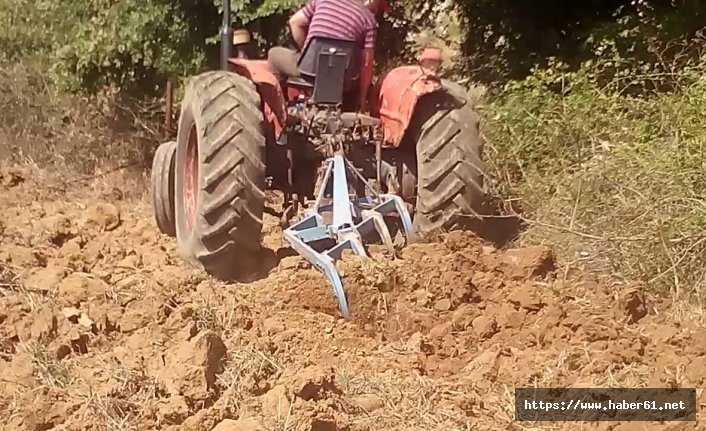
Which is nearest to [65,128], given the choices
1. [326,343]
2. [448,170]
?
[448,170]

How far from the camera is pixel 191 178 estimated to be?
6629 mm

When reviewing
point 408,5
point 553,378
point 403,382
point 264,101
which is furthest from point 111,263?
point 408,5

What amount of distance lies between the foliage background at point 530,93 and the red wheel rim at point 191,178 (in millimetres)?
1833

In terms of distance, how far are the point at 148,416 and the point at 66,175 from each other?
5.91 m

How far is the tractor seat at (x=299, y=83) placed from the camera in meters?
6.08

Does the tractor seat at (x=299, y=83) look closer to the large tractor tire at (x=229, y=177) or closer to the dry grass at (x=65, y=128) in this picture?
the large tractor tire at (x=229, y=177)

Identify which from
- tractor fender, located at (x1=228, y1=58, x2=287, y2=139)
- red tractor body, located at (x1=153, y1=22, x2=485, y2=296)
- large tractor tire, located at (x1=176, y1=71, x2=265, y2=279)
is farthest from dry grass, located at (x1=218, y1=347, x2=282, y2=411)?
tractor fender, located at (x1=228, y1=58, x2=287, y2=139)

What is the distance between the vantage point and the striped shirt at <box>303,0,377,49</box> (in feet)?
19.2

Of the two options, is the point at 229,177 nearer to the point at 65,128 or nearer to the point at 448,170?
the point at 448,170

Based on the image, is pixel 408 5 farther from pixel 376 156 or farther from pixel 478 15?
pixel 376 156

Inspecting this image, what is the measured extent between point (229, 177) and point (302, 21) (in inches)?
43.4

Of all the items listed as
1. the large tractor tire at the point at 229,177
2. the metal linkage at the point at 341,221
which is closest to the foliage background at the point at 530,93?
the metal linkage at the point at 341,221

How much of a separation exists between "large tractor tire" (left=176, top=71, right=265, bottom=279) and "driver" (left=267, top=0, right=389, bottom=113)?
390 mm

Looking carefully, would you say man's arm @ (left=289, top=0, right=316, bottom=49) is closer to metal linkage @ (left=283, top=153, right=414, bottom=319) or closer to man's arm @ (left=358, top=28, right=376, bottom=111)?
man's arm @ (left=358, top=28, right=376, bottom=111)
